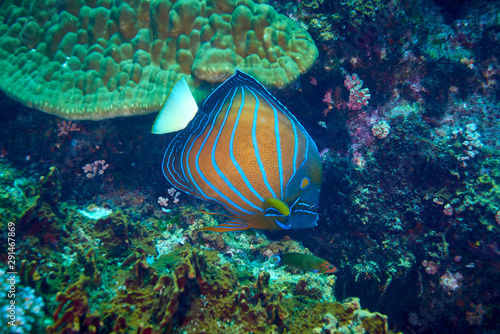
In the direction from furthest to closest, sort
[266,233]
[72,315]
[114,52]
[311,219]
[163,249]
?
[266,233] → [114,52] → [163,249] → [311,219] → [72,315]

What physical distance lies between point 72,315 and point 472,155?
15.6ft

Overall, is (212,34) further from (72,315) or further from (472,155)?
(472,155)

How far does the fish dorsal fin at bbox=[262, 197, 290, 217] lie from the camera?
2076 mm

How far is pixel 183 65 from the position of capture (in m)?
3.05

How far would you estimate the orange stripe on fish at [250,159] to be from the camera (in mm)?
2342

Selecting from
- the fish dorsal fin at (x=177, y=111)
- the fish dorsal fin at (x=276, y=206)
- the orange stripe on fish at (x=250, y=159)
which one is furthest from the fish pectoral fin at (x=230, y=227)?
the fish dorsal fin at (x=177, y=111)

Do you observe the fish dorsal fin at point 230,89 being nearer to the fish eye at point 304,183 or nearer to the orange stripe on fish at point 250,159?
the orange stripe on fish at point 250,159

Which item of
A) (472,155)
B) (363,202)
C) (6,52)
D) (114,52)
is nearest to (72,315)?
(114,52)

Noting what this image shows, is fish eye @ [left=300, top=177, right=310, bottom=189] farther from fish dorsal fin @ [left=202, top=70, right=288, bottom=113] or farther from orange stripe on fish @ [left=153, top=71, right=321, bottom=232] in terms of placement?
fish dorsal fin @ [left=202, top=70, right=288, bottom=113]

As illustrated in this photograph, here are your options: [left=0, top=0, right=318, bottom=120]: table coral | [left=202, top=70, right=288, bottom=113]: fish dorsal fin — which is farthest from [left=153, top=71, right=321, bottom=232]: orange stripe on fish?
[left=0, top=0, right=318, bottom=120]: table coral

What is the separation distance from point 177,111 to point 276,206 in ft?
4.84

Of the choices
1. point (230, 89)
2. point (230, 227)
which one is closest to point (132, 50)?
point (230, 89)

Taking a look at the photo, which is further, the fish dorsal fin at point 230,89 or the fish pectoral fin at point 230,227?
the fish dorsal fin at point 230,89

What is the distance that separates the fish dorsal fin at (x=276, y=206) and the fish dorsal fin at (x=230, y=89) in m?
1.04
